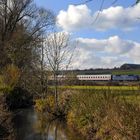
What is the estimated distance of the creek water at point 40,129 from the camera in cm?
2476

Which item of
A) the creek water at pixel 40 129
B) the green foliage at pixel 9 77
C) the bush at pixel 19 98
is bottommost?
the creek water at pixel 40 129

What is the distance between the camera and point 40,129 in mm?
28516

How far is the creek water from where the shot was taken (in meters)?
24.8

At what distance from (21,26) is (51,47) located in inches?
753

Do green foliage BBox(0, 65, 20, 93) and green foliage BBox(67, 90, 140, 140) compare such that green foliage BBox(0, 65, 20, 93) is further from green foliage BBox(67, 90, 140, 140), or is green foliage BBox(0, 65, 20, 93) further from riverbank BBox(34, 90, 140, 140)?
green foliage BBox(67, 90, 140, 140)

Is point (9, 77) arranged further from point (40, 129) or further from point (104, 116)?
point (104, 116)

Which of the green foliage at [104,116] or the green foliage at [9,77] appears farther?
the green foliage at [9,77]

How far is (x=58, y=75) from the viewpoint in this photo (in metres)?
37.8

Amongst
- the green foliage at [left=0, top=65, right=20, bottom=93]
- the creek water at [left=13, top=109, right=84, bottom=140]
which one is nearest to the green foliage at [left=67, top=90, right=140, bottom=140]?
the creek water at [left=13, top=109, right=84, bottom=140]

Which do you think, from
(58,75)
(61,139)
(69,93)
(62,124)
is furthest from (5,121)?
(58,75)

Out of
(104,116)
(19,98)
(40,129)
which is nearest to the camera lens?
(104,116)

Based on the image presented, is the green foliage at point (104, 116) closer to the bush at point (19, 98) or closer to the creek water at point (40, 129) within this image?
the creek water at point (40, 129)

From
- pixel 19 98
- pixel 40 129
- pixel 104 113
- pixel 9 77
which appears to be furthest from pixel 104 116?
pixel 9 77

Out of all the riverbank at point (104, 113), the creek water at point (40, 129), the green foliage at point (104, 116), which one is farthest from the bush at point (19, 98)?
the green foliage at point (104, 116)
